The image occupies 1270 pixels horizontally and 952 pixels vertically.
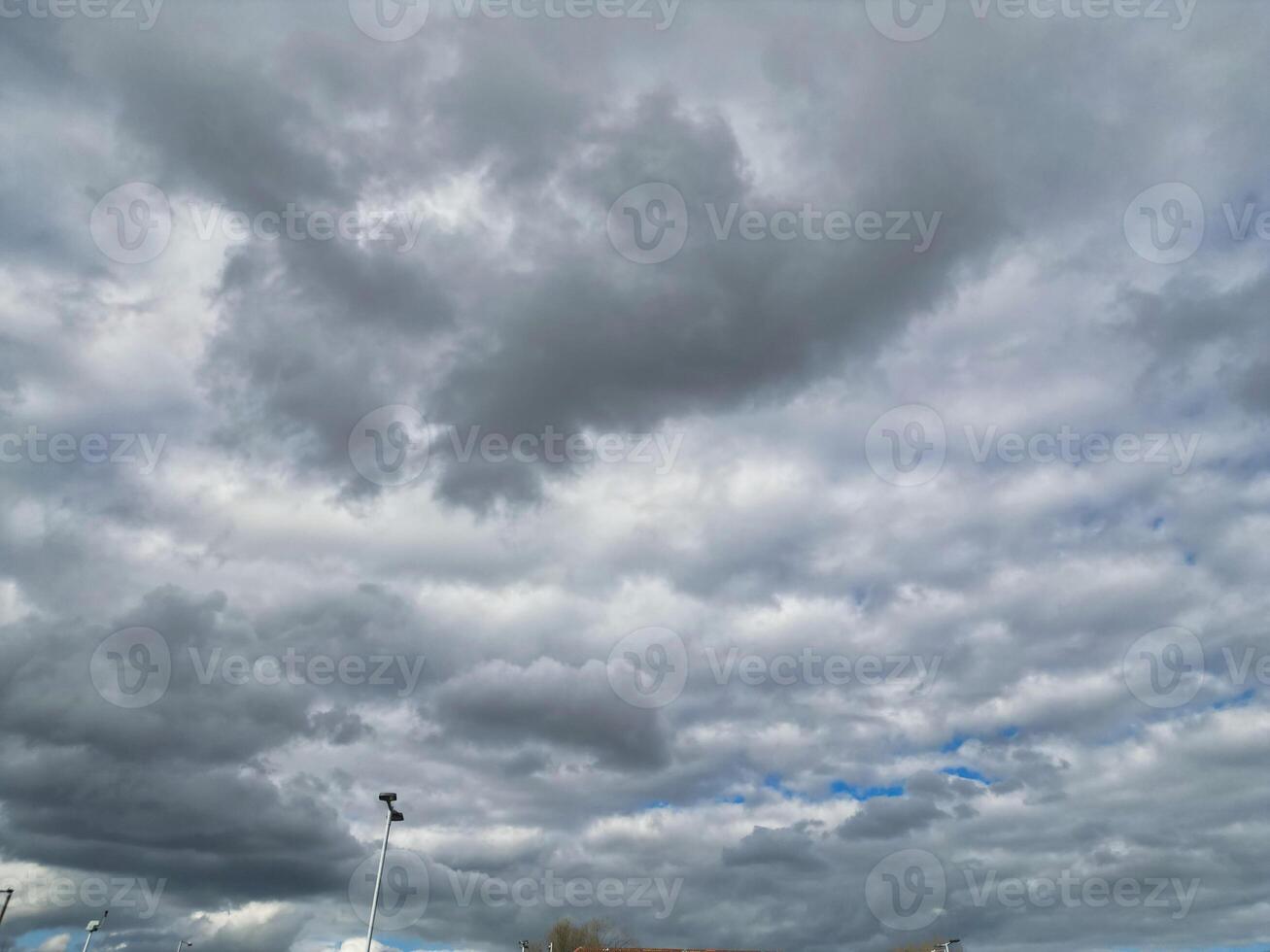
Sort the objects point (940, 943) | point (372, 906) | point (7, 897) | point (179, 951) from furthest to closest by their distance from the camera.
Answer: point (179, 951) → point (940, 943) → point (7, 897) → point (372, 906)

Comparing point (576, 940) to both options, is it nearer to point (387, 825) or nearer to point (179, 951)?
point (179, 951)

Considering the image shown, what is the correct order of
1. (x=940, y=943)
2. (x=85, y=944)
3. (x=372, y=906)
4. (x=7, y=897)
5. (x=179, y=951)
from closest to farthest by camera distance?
(x=372, y=906) → (x=7, y=897) → (x=940, y=943) → (x=85, y=944) → (x=179, y=951)

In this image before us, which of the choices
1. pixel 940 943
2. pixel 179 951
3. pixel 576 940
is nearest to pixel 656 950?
pixel 940 943

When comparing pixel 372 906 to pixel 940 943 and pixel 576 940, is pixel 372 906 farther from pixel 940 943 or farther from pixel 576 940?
pixel 576 940

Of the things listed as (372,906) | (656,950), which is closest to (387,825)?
(372,906)

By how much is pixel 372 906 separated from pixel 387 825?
11.4 ft

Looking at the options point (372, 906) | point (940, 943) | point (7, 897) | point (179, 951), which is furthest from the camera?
point (179, 951)

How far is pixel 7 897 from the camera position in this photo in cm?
5747

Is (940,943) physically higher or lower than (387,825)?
lower

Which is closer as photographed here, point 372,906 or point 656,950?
point 372,906

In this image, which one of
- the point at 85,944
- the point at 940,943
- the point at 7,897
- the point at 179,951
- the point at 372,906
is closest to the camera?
the point at 372,906

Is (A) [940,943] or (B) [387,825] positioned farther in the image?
(A) [940,943]

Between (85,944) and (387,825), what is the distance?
165 ft

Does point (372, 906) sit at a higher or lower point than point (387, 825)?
lower
